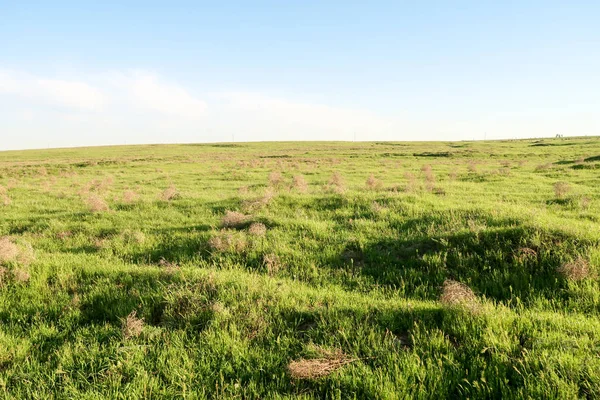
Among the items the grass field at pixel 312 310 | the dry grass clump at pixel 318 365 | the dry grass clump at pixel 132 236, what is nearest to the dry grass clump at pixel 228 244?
the grass field at pixel 312 310

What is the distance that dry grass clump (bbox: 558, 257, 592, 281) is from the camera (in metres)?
4.99

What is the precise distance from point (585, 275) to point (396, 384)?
3.86 metres

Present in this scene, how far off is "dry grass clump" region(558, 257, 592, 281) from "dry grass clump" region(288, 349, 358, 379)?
12.6 feet

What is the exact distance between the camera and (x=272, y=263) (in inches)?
261

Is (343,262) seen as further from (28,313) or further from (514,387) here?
(28,313)

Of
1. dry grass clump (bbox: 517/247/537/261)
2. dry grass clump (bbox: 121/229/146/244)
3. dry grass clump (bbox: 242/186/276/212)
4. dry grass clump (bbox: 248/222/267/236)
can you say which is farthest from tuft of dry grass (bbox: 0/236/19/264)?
dry grass clump (bbox: 517/247/537/261)

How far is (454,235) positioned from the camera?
6.93m

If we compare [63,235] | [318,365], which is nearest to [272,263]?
[318,365]

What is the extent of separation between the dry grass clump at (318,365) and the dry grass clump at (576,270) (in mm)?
3836

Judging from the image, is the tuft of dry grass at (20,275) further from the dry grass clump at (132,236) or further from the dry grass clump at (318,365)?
the dry grass clump at (318,365)

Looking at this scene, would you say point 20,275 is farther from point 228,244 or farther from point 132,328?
point 228,244

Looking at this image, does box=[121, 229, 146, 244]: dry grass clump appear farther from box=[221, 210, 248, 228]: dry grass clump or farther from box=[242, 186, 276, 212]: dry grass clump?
box=[242, 186, 276, 212]: dry grass clump

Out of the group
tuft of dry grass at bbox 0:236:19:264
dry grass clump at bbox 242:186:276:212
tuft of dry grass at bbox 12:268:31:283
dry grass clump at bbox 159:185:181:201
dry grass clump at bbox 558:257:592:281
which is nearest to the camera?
dry grass clump at bbox 558:257:592:281

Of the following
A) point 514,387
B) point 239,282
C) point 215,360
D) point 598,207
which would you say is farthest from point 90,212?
point 598,207
